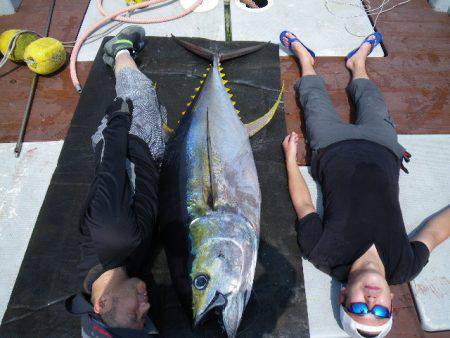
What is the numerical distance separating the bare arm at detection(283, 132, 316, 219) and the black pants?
2.83 feet

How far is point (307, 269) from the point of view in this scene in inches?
78.1

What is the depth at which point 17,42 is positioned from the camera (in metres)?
2.74

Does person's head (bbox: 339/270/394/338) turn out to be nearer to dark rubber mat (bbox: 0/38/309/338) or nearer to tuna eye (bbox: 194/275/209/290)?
dark rubber mat (bbox: 0/38/309/338)

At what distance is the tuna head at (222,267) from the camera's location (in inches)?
59.4

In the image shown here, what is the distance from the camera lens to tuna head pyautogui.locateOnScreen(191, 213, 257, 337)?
4.95 feet

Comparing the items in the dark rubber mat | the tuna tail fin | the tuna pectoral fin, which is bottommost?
the dark rubber mat

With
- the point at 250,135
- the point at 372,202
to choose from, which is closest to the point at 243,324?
the point at 372,202

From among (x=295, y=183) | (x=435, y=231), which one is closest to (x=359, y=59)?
(x=295, y=183)

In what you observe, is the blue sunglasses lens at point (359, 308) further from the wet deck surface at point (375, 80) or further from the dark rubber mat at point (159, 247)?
the wet deck surface at point (375, 80)

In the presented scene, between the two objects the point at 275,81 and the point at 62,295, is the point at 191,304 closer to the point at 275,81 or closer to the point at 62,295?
the point at 62,295

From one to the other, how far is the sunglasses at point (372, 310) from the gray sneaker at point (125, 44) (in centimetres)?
238

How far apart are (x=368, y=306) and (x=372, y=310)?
0.08 ft

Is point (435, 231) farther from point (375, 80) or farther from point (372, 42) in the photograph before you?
point (372, 42)

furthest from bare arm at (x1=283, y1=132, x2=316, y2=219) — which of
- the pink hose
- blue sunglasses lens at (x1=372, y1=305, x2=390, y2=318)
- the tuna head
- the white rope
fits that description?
the pink hose
